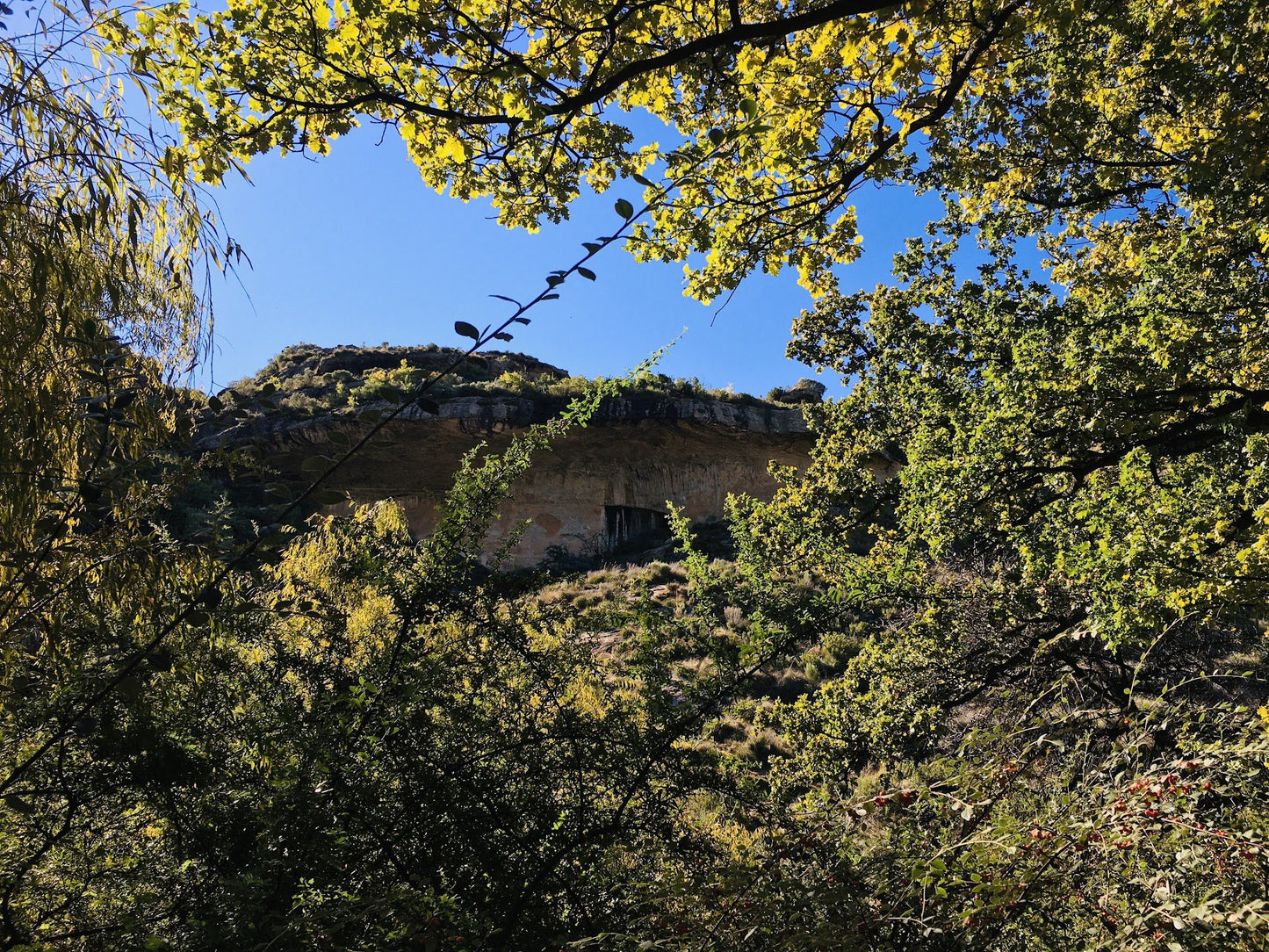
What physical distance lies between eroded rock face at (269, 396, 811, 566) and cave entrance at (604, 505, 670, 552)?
5 cm

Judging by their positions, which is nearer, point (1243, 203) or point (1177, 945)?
point (1177, 945)

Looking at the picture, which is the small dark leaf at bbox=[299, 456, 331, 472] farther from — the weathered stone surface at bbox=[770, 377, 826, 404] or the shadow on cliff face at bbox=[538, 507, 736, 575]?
the weathered stone surface at bbox=[770, 377, 826, 404]

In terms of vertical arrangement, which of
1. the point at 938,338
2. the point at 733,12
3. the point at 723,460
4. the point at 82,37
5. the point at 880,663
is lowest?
the point at 880,663

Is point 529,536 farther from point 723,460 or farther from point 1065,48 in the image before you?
point 1065,48

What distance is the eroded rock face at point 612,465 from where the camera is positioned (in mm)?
25703

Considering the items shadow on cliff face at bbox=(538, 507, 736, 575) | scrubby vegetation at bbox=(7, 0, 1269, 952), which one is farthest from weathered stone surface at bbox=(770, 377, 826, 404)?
scrubby vegetation at bbox=(7, 0, 1269, 952)

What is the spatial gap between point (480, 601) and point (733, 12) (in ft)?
9.57

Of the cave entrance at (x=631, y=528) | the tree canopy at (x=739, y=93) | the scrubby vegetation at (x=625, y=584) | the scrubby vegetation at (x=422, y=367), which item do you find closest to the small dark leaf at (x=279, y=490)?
the scrubby vegetation at (x=625, y=584)

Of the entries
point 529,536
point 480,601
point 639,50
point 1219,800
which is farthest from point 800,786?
point 529,536

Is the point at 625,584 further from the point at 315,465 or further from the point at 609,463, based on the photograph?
the point at 609,463

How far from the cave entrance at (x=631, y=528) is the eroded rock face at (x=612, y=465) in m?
0.05

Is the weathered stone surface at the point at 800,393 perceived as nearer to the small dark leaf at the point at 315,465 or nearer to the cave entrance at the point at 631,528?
the cave entrance at the point at 631,528

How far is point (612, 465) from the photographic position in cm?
2792

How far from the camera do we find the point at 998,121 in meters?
6.08
